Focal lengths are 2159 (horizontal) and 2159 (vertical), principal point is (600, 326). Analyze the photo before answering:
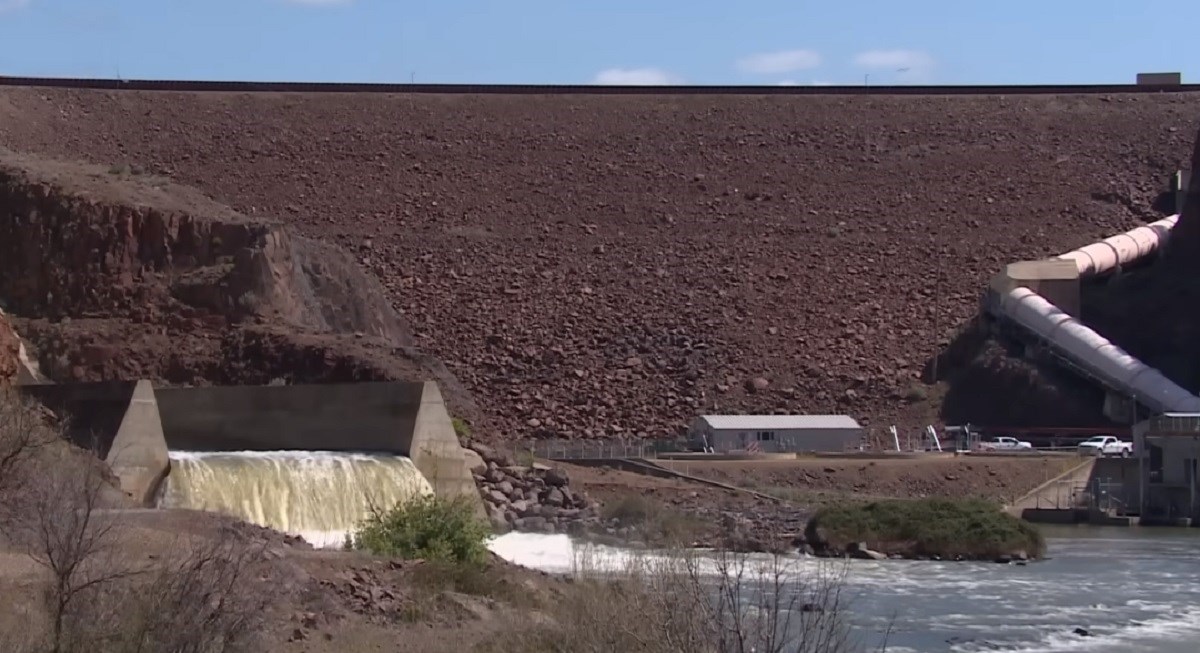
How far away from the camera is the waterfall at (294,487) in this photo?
42.3m

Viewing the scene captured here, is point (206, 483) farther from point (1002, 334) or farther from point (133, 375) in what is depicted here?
point (1002, 334)

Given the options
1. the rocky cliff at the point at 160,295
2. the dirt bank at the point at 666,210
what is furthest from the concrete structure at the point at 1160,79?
the rocky cliff at the point at 160,295

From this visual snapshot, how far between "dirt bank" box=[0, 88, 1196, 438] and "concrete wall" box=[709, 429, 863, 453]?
4567 millimetres

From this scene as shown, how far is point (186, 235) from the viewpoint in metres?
60.8

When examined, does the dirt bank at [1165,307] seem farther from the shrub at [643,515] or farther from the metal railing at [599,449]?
the shrub at [643,515]

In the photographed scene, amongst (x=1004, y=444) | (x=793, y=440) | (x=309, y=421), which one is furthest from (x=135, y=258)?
(x=1004, y=444)

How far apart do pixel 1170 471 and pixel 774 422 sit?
47.8ft

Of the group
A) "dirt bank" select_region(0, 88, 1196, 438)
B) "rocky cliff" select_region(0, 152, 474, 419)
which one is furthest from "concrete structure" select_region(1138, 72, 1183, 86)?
"rocky cliff" select_region(0, 152, 474, 419)

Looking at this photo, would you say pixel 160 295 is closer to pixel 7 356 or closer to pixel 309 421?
pixel 309 421

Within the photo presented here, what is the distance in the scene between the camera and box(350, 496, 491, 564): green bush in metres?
32.7

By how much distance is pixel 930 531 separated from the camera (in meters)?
52.4

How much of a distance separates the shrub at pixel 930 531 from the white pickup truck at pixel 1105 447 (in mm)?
17689

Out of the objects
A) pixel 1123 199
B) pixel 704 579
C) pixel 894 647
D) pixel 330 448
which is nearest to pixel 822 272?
pixel 1123 199

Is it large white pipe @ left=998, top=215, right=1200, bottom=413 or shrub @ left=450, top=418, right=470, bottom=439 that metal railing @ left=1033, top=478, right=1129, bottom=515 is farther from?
shrub @ left=450, top=418, right=470, bottom=439
